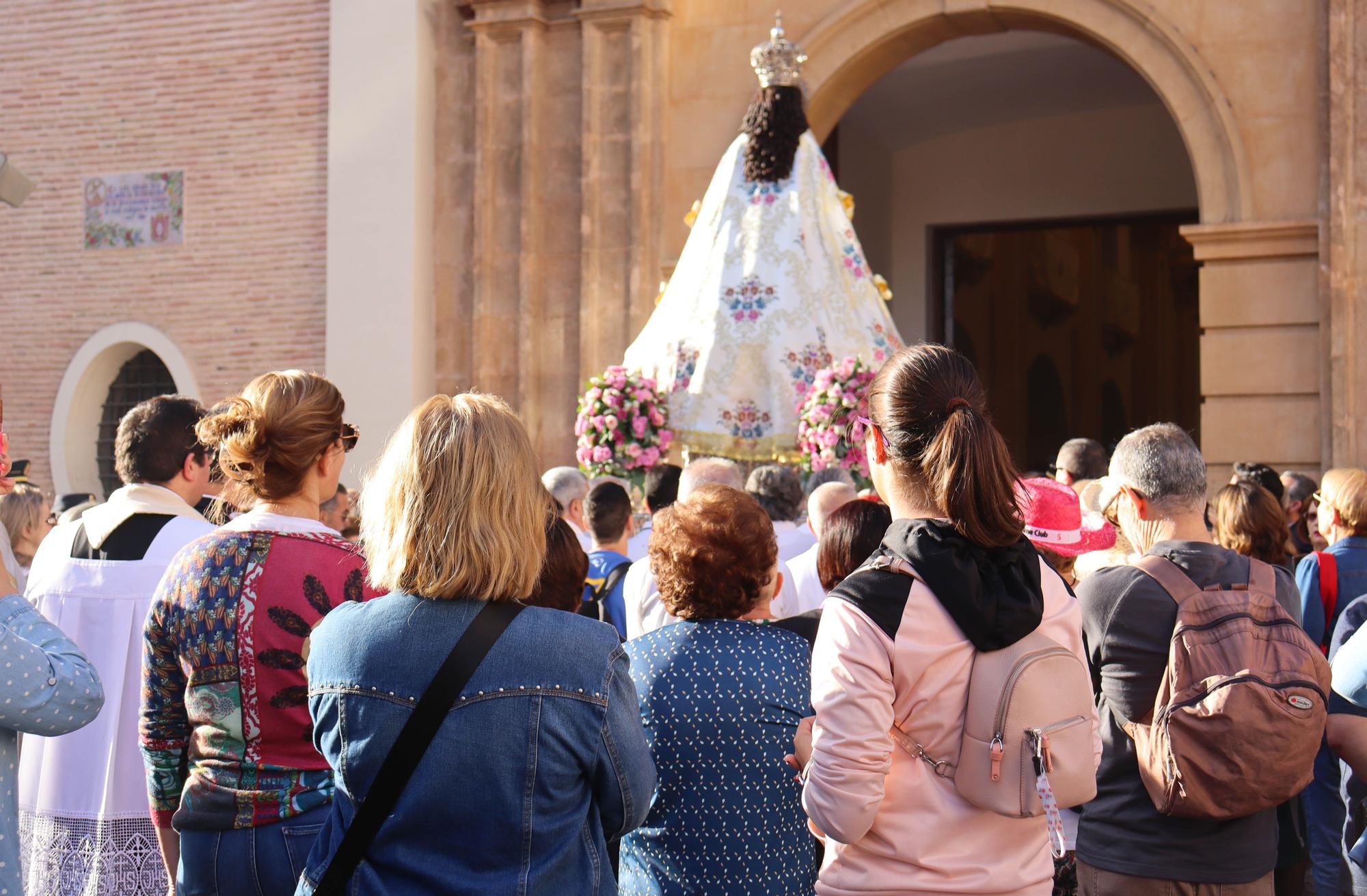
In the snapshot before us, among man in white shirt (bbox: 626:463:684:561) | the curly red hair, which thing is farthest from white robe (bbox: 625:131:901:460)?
the curly red hair

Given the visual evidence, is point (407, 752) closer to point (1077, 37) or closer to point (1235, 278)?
point (1235, 278)

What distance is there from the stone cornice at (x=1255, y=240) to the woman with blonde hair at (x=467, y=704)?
295 inches

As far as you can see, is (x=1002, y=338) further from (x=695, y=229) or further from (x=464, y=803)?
(x=464, y=803)

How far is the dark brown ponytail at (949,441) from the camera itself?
2.31 m

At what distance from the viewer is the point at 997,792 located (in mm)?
2227

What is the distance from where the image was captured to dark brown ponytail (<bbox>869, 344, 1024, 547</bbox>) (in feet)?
7.59

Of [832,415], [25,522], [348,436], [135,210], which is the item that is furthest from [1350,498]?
[135,210]

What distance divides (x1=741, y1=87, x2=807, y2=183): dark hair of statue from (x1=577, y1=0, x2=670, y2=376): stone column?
2773 millimetres

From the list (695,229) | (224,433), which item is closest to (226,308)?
(695,229)

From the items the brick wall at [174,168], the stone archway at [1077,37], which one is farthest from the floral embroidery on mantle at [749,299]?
the brick wall at [174,168]

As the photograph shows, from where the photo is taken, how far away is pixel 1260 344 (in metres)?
8.89

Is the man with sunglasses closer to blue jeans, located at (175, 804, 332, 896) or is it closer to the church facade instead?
blue jeans, located at (175, 804, 332, 896)

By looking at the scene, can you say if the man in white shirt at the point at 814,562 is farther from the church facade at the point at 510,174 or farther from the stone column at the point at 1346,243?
the stone column at the point at 1346,243

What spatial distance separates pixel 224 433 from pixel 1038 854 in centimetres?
167
